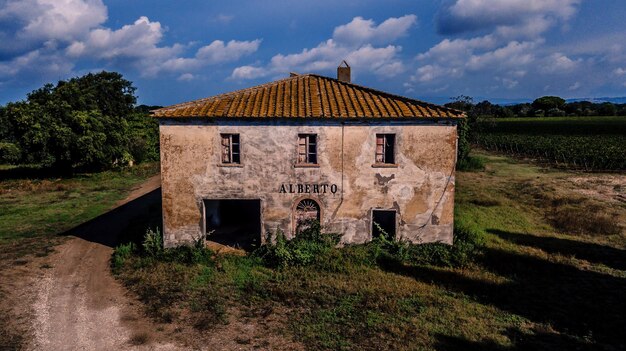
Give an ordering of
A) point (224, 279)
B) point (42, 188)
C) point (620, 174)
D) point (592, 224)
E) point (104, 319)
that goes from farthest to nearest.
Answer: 1. point (620, 174)
2. point (42, 188)
3. point (592, 224)
4. point (224, 279)
5. point (104, 319)

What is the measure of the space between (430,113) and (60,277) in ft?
53.6

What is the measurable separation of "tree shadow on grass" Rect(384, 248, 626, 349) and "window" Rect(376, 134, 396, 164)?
4569 mm

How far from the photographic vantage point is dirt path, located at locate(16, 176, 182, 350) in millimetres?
11352

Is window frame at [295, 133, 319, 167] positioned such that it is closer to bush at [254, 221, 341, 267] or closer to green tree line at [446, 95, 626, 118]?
bush at [254, 221, 341, 267]

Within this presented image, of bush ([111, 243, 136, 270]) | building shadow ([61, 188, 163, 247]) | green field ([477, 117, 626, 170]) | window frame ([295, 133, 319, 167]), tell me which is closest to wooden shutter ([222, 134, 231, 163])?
window frame ([295, 133, 319, 167])

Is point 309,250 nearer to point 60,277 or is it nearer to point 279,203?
point 279,203

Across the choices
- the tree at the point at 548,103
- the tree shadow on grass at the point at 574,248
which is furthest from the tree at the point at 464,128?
the tree at the point at 548,103

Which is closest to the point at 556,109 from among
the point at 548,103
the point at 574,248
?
the point at 548,103

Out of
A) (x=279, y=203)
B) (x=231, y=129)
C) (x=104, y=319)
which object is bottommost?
(x=104, y=319)

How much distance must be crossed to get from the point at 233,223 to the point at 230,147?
282 inches

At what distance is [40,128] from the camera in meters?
34.6

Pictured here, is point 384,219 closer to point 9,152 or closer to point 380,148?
point 380,148

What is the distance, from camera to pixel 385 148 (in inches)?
694

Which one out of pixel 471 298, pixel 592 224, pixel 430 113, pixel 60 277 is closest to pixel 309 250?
pixel 471 298
